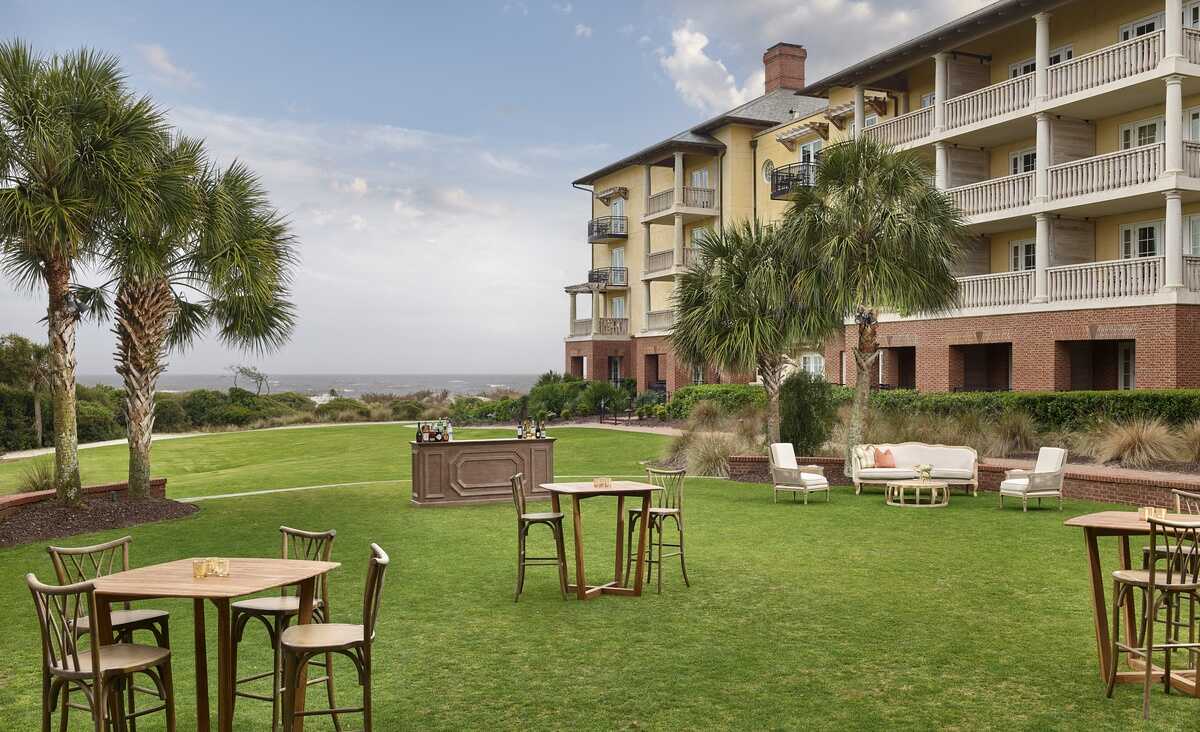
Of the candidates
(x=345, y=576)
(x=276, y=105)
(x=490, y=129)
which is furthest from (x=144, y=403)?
(x=490, y=129)

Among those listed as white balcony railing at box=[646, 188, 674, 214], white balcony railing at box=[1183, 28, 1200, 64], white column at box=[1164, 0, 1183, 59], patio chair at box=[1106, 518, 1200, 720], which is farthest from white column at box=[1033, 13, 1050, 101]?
patio chair at box=[1106, 518, 1200, 720]

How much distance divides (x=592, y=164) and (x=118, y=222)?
37757 millimetres

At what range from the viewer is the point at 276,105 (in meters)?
30.0

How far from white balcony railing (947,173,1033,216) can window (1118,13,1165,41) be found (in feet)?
13.1

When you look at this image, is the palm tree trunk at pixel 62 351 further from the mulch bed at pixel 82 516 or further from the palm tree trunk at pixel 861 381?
the palm tree trunk at pixel 861 381

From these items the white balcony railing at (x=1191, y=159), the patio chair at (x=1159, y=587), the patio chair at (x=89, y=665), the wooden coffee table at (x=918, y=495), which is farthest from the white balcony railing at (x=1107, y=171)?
the patio chair at (x=89, y=665)

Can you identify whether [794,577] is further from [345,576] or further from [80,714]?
[80,714]

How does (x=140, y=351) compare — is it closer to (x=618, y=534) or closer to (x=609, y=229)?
(x=618, y=534)

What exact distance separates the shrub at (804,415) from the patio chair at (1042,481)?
17.7ft

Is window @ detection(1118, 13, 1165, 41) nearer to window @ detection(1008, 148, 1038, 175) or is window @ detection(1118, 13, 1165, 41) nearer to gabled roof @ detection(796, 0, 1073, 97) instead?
gabled roof @ detection(796, 0, 1073, 97)

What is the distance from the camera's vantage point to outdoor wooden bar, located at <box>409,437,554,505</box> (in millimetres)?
16406

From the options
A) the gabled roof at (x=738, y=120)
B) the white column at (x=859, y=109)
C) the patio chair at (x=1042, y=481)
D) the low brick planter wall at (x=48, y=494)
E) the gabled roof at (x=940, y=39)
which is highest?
the gabled roof at (x=738, y=120)

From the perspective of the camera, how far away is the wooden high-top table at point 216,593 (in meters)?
5.14

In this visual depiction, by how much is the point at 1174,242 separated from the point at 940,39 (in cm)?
923
